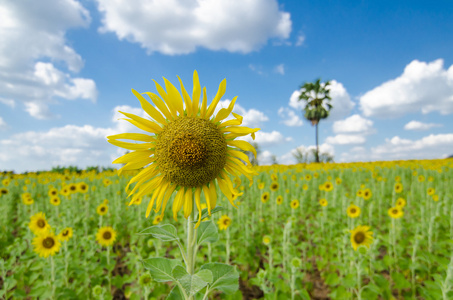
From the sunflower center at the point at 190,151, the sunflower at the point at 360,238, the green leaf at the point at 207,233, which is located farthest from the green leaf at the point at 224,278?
the sunflower at the point at 360,238

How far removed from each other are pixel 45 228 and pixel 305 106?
4326 centimetres

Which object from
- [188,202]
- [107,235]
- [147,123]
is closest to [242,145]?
[188,202]

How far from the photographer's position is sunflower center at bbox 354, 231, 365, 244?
14.0 feet

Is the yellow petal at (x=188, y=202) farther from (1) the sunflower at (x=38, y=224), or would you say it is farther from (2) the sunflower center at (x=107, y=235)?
(1) the sunflower at (x=38, y=224)

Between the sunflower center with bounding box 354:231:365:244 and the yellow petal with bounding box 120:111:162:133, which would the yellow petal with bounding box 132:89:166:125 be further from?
the sunflower center with bounding box 354:231:365:244

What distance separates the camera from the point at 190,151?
58.9 inches

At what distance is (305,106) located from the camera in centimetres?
4362

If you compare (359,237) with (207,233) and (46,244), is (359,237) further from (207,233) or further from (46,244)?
(46,244)

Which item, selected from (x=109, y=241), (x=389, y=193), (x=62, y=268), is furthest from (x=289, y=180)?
(x=62, y=268)

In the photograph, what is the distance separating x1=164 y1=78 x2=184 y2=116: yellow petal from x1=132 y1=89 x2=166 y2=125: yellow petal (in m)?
A: 0.11

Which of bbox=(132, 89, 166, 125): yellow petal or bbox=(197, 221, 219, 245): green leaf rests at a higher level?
bbox=(132, 89, 166, 125): yellow petal

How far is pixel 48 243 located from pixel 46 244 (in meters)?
0.03

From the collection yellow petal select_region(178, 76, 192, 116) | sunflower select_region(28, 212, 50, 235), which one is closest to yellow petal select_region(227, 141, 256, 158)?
yellow petal select_region(178, 76, 192, 116)

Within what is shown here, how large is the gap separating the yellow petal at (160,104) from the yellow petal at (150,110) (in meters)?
0.03
